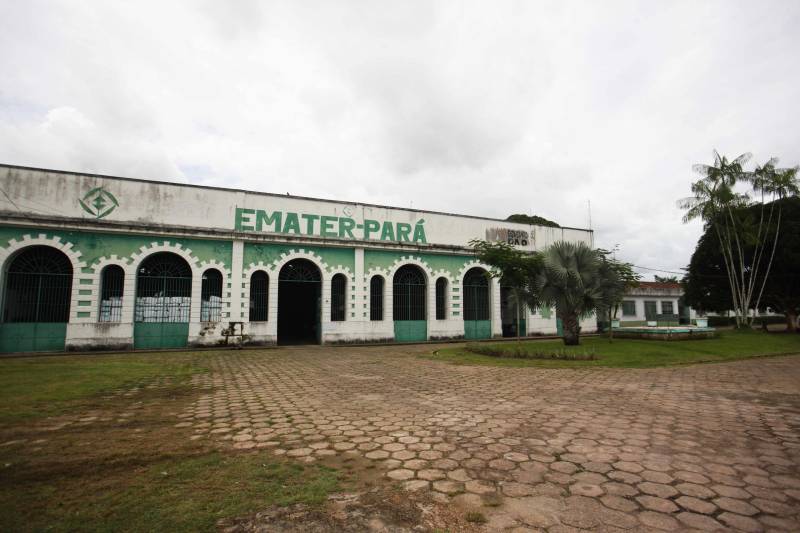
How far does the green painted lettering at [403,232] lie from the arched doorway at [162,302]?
9.48m

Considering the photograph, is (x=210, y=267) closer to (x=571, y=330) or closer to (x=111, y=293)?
(x=111, y=293)

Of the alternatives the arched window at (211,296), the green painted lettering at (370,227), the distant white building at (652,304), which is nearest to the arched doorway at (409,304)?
the green painted lettering at (370,227)

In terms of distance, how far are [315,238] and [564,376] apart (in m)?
12.7

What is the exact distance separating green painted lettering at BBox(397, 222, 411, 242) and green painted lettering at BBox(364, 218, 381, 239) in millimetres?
1084

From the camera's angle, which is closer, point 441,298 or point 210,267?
point 210,267

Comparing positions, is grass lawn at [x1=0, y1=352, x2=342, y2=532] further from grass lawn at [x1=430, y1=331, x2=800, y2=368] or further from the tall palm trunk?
the tall palm trunk

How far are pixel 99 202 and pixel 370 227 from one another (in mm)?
10966

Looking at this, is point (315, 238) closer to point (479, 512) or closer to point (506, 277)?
point (506, 277)

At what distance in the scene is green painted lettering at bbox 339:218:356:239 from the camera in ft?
62.8

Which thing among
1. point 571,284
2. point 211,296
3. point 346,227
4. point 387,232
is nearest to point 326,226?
point 346,227

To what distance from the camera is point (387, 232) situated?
20.1m

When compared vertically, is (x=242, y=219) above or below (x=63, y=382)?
above

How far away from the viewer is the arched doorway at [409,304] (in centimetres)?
1980

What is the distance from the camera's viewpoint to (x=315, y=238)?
1817 cm
